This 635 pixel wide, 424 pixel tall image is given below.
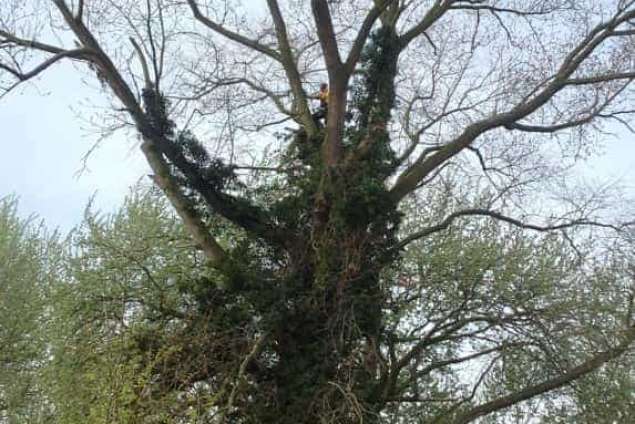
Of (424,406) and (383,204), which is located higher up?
(383,204)

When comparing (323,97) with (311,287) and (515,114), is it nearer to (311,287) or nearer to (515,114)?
(515,114)

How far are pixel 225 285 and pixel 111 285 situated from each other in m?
2.23

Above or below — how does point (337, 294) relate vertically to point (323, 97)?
below

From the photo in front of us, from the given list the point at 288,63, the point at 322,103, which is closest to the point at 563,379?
the point at 322,103

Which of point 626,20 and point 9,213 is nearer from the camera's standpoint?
point 626,20

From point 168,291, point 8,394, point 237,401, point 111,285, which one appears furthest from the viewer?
point 8,394

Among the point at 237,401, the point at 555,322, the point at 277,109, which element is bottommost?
the point at 237,401

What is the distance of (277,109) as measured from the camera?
A: 12.5m

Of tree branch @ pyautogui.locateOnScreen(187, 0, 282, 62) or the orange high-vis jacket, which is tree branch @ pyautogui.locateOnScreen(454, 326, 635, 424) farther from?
tree branch @ pyautogui.locateOnScreen(187, 0, 282, 62)

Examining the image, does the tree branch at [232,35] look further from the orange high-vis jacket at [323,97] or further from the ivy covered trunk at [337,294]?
the ivy covered trunk at [337,294]

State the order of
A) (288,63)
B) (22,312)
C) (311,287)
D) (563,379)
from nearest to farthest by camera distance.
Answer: (563,379) < (311,287) < (288,63) < (22,312)

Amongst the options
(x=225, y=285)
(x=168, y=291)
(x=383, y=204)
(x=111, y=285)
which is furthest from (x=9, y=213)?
(x=383, y=204)

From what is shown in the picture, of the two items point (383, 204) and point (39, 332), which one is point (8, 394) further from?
point (383, 204)

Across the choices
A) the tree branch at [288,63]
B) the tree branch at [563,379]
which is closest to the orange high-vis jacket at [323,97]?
the tree branch at [288,63]
